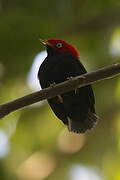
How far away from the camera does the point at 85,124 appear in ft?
15.0

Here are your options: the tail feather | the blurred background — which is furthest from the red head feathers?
the tail feather

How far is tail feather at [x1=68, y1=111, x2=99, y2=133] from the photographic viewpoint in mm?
4562

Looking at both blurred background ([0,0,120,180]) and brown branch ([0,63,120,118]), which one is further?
blurred background ([0,0,120,180])

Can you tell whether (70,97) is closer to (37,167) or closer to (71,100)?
(71,100)

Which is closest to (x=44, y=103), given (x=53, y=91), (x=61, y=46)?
(x=61, y=46)

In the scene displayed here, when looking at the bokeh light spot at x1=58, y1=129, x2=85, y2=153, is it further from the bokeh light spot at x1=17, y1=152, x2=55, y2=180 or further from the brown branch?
the brown branch

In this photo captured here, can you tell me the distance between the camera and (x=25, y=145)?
277 inches

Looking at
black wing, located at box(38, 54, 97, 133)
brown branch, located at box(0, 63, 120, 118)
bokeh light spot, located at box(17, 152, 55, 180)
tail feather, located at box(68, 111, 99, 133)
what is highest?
brown branch, located at box(0, 63, 120, 118)

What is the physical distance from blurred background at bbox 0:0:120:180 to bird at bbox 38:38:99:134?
12.8 inches

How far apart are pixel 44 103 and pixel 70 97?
2.18 metres

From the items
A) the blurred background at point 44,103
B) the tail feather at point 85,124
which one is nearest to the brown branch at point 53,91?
the tail feather at point 85,124

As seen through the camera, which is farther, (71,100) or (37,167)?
(37,167)

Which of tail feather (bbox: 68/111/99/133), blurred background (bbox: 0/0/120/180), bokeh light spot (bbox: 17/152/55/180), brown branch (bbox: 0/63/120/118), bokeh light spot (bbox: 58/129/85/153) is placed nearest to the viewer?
brown branch (bbox: 0/63/120/118)

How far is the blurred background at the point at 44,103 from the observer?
17.1ft
